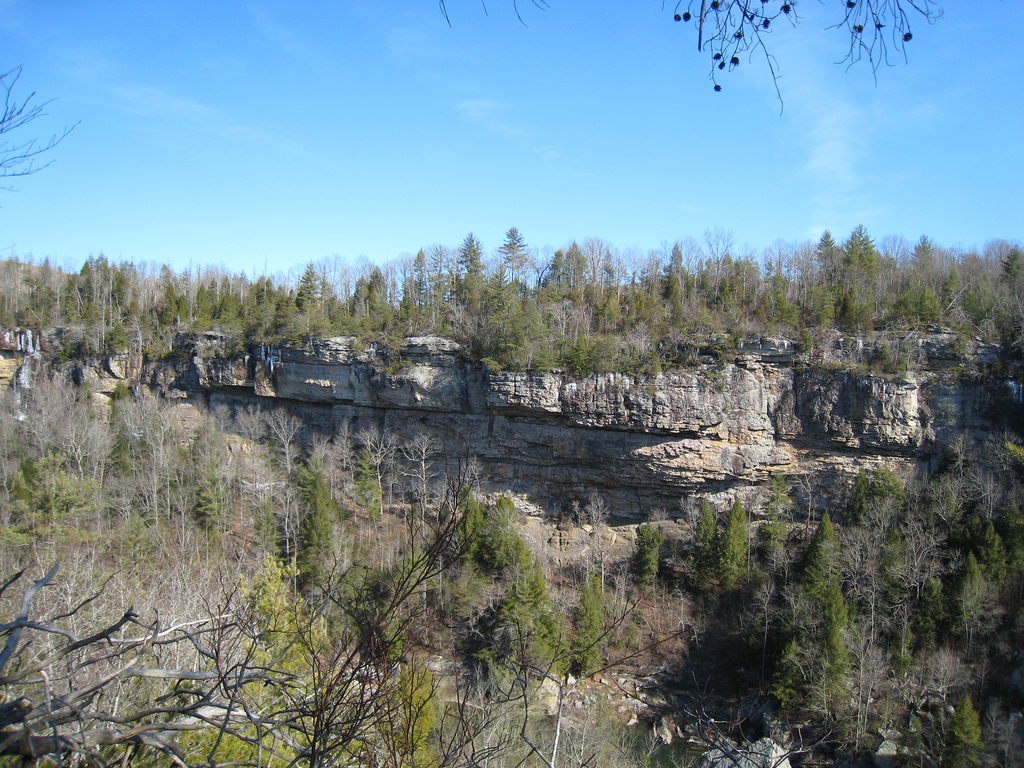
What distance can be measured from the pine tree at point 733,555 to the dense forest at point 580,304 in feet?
22.0

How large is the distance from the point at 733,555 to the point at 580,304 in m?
14.1

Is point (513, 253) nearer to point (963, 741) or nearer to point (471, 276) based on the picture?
point (471, 276)

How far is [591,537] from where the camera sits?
25438mm

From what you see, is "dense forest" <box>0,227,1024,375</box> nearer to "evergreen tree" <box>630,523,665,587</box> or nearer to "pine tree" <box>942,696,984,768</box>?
"evergreen tree" <box>630,523,665,587</box>

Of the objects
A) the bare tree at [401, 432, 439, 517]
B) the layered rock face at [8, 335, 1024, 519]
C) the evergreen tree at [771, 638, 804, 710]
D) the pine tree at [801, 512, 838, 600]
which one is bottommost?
the evergreen tree at [771, 638, 804, 710]

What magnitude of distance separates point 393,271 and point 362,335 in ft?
44.3

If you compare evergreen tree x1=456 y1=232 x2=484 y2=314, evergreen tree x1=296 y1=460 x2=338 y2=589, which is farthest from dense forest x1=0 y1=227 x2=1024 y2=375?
evergreen tree x1=296 y1=460 x2=338 y2=589

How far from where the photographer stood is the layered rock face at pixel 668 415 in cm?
2281

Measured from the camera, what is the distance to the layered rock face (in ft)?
74.8

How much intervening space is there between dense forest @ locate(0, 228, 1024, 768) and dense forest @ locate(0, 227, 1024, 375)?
6.2 inches

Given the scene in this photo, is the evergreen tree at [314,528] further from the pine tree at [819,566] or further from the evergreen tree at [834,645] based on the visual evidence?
the pine tree at [819,566]

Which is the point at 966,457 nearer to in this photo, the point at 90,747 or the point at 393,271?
the point at 90,747

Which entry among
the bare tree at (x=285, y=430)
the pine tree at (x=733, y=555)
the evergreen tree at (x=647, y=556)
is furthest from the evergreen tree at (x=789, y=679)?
the bare tree at (x=285, y=430)

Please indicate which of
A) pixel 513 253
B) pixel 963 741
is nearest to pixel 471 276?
pixel 513 253
